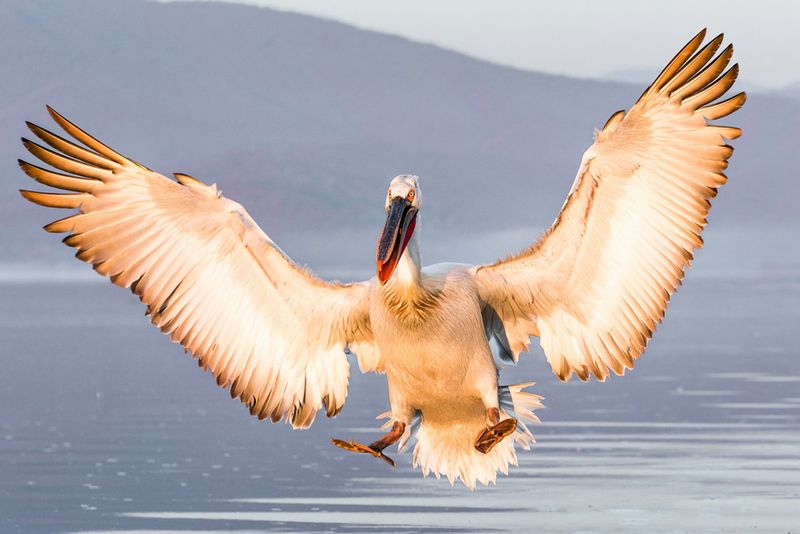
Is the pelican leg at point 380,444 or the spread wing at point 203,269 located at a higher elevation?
the spread wing at point 203,269

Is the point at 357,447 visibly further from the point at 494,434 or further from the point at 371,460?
the point at 371,460

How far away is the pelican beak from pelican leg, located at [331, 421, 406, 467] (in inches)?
37.8

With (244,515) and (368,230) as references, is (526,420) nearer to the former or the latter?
(244,515)

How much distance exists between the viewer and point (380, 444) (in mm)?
10727

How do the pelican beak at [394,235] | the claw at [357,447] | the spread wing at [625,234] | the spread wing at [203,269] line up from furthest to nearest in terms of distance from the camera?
the spread wing at [203,269], the spread wing at [625,234], the claw at [357,447], the pelican beak at [394,235]

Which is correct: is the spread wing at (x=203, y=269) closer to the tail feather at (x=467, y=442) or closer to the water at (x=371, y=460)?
the tail feather at (x=467, y=442)

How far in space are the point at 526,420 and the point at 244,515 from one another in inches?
320

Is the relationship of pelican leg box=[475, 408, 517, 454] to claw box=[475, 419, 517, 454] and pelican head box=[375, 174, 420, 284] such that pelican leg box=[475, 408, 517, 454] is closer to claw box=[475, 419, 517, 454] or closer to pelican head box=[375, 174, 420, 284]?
claw box=[475, 419, 517, 454]

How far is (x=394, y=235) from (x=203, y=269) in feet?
6.77

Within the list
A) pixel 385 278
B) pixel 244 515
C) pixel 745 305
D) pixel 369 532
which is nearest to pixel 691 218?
pixel 385 278

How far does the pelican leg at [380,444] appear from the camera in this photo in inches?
407

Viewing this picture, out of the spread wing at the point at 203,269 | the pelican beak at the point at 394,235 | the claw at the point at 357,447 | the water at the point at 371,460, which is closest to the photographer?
the pelican beak at the point at 394,235

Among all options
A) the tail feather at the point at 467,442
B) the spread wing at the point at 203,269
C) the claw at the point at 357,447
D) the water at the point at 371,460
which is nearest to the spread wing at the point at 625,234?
the tail feather at the point at 467,442

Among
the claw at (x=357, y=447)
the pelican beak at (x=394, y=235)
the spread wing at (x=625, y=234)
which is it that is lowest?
the claw at (x=357, y=447)
